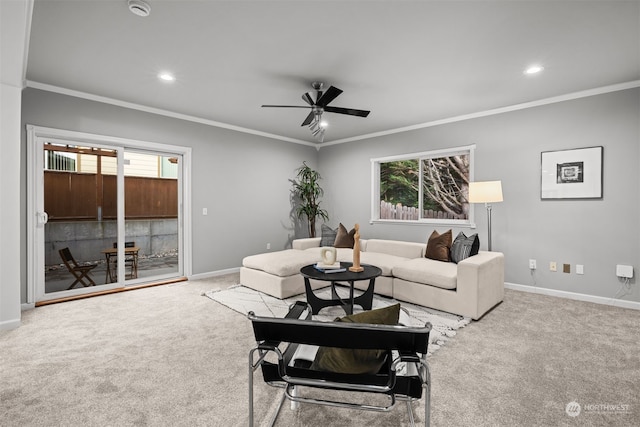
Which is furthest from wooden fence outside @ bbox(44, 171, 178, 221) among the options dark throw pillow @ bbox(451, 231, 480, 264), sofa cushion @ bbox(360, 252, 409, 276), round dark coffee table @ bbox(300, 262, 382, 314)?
dark throw pillow @ bbox(451, 231, 480, 264)

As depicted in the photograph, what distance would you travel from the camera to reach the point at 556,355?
2.42 meters

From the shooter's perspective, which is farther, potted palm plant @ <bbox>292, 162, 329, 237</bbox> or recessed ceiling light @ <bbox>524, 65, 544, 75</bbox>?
potted palm plant @ <bbox>292, 162, 329, 237</bbox>

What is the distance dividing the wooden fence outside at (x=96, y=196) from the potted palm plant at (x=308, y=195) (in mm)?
2320

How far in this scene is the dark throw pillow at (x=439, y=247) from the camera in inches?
157

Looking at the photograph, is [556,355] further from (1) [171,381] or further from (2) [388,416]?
(1) [171,381]

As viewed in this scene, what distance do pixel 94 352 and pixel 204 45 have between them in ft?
8.77

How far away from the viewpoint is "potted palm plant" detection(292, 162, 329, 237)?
6.30 m

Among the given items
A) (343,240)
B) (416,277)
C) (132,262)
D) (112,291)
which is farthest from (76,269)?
(416,277)

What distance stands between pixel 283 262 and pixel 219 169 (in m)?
2.16

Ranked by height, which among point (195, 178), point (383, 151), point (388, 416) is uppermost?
point (383, 151)

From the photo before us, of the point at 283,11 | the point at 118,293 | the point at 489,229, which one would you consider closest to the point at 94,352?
the point at 118,293

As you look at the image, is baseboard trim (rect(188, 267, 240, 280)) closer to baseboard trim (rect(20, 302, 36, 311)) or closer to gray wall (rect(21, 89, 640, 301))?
gray wall (rect(21, 89, 640, 301))

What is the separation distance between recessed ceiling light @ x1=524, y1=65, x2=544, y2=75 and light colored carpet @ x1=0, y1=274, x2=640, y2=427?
2.50 metres

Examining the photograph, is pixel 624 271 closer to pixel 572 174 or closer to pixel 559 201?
pixel 559 201
